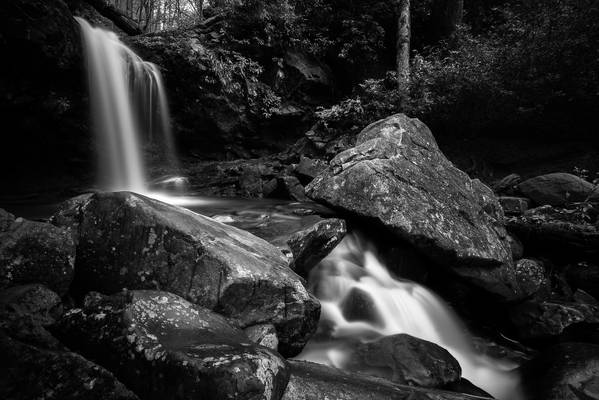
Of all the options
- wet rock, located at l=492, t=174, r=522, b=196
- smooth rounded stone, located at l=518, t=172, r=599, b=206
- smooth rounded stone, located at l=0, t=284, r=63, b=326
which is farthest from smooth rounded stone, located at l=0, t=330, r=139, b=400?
wet rock, located at l=492, t=174, r=522, b=196

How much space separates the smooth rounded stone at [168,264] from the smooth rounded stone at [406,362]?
0.99 m

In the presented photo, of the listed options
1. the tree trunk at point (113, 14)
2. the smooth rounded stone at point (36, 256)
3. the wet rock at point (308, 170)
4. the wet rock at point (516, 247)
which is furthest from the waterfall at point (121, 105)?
the wet rock at point (516, 247)

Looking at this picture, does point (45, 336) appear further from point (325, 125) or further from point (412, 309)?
point (325, 125)

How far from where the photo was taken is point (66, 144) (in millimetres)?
10062

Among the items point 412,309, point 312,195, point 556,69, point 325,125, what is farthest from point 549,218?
point 325,125

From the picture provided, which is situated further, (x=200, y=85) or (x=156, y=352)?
(x=200, y=85)

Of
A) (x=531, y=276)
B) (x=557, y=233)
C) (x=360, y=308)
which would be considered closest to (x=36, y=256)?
(x=360, y=308)

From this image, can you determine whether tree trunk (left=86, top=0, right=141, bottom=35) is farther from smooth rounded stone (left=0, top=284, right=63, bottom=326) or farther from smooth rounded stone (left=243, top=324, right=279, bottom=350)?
smooth rounded stone (left=243, top=324, right=279, bottom=350)

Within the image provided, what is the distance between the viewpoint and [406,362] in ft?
11.8

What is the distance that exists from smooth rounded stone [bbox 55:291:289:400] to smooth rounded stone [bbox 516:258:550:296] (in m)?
5.15

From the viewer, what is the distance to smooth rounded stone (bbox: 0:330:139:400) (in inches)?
79.7

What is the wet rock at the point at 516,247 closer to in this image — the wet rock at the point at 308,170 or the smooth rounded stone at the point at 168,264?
the wet rock at the point at 308,170

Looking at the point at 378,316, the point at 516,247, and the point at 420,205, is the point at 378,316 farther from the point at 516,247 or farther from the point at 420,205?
the point at 516,247

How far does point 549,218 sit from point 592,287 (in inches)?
54.7
